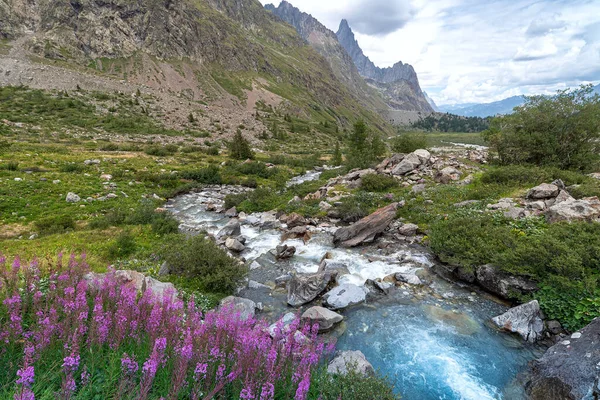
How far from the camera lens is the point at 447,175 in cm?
2561

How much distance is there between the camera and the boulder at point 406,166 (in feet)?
94.8

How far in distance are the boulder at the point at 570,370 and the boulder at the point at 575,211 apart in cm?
696

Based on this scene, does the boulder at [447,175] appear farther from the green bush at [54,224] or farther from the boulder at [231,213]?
the green bush at [54,224]

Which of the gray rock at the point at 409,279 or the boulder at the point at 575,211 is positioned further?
the boulder at the point at 575,211

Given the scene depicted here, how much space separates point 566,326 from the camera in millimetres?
8750

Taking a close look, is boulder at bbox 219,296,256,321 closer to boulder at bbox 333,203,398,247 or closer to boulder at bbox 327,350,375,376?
boulder at bbox 327,350,375,376

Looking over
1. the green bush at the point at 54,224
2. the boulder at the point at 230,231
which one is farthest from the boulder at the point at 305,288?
the green bush at the point at 54,224

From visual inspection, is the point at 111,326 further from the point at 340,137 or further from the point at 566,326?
the point at 340,137

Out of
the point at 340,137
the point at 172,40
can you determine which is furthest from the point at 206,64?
the point at 340,137

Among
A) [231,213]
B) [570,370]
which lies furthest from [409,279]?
[231,213]

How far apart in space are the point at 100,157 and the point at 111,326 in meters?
36.7

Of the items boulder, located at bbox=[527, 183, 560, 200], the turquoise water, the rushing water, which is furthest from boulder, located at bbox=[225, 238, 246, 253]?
boulder, located at bbox=[527, 183, 560, 200]

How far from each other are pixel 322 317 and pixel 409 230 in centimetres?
946

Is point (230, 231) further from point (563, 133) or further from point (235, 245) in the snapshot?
point (563, 133)
